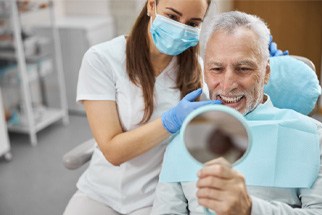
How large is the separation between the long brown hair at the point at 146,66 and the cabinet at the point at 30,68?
69.1 inches

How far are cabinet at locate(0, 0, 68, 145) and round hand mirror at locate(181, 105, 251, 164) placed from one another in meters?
2.54

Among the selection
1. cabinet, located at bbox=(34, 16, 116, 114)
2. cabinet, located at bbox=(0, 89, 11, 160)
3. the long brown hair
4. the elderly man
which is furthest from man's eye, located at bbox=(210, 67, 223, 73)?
cabinet, located at bbox=(34, 16, 116, 114)

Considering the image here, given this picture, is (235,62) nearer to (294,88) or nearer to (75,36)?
(294,88)

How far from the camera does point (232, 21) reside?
115cm

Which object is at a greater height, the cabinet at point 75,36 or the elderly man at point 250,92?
the elderly man at point 250,92

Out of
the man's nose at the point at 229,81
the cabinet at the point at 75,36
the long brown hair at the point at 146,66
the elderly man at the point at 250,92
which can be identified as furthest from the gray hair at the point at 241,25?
the cabinet at the point at 75,36

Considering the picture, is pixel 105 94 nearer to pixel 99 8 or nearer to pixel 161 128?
pixel 161 128

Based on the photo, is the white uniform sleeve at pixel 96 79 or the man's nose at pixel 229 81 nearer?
the man's nose at pixel 229 81

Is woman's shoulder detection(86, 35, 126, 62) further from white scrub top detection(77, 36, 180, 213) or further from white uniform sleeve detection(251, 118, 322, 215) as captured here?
white uniform sleeve detection(251, 118, 322, 215)

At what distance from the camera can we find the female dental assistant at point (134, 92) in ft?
4.55

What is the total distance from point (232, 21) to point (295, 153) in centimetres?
43

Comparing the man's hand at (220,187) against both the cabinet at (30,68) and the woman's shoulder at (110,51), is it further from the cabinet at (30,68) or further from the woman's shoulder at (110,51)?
the cabinet at (30,68)

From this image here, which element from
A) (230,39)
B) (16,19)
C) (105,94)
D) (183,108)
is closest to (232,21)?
(230,39)

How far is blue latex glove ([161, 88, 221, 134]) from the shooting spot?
114 cm
